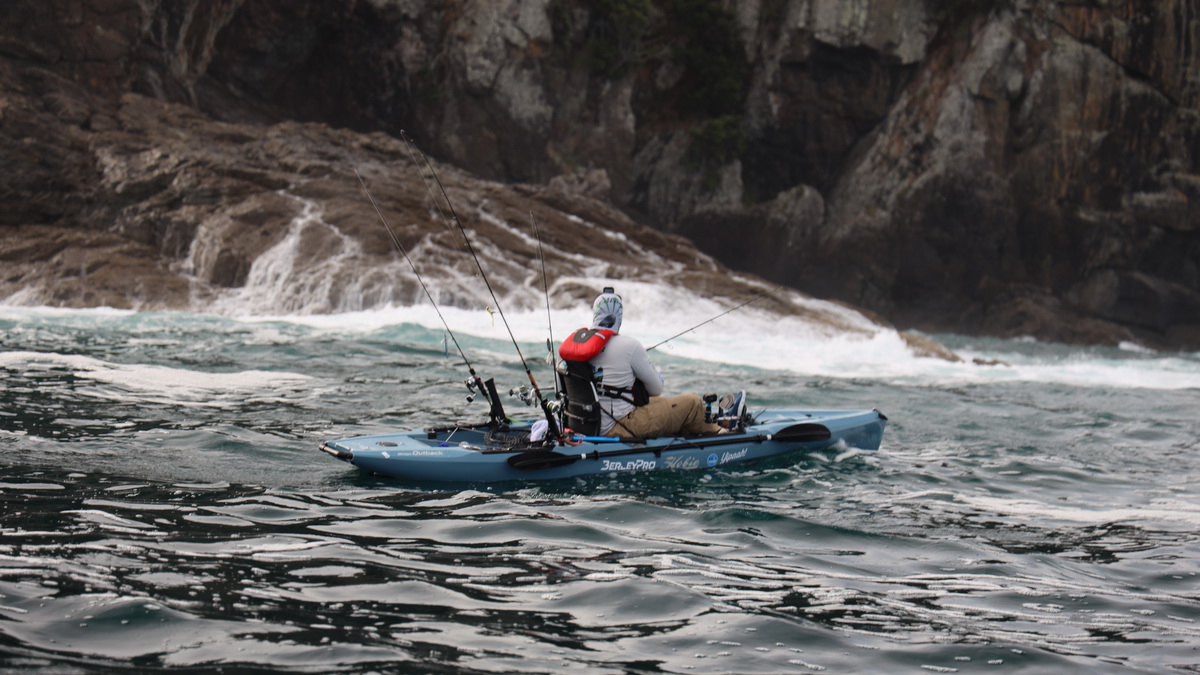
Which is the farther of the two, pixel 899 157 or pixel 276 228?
pixel 899 157

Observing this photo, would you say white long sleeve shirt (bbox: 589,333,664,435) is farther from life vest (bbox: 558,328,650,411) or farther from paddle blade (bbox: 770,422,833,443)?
paddle blade (bbox: 770,422,833,443)

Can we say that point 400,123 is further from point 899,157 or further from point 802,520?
point 802,520

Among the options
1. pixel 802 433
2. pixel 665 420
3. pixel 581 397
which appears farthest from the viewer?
pixel 802 433

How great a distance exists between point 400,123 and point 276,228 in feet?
36.0

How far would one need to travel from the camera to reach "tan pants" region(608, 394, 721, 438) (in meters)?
7.38

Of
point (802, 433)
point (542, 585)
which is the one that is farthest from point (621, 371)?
point (542, 585)

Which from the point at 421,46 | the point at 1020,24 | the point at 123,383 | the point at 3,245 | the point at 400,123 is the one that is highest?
the point at 1020,24

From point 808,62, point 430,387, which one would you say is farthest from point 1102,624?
point 808,62

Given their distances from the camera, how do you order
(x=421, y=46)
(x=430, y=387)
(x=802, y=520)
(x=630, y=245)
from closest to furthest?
(x=802, y=520) < (x=430, y=387) < (x=630, y=245) < (x=421, y=46)

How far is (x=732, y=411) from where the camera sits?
27.1 ft

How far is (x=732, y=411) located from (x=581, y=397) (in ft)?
5.03

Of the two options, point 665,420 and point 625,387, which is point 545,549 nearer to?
point 625,387

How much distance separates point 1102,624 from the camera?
15.0ft

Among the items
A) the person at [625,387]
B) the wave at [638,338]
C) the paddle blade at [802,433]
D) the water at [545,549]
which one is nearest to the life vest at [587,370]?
the person at [625,387]
